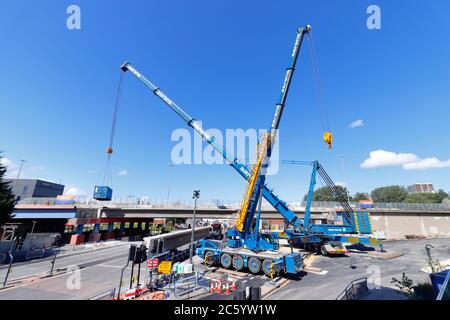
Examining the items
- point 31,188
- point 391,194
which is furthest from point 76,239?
point 391,194

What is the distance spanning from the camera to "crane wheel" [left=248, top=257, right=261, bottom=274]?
16.8 m

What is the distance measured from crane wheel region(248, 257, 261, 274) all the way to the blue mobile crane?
79 millimetres

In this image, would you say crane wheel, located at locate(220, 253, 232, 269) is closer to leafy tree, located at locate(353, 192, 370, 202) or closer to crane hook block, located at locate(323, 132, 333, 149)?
crane hook block, located at locate(323, 132, 333, 149)

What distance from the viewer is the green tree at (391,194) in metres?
112

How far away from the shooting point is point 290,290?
13625 mm

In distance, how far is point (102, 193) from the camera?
25531 mm

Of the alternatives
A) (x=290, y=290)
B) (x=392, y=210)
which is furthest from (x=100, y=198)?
(x=392, y=210)

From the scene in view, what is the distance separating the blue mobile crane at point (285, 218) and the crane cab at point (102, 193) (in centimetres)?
1259

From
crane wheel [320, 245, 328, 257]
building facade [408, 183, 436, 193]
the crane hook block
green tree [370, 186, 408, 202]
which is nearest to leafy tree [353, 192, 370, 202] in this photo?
green tree [370, 186, 408, 202]

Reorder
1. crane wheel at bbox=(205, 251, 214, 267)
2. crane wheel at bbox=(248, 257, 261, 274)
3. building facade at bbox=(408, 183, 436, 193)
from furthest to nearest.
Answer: building facade at bbox=(408, 183, 436, 193), crane wheel at bbox=(205, 251, 214, 267), crane wheel at bbox=(248, 257, 261, 274)

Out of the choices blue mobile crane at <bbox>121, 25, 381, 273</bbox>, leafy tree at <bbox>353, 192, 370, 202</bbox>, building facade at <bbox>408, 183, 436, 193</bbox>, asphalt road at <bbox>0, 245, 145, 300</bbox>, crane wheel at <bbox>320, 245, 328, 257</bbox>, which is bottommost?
A: asphalt road at <bbox>0, 245, 145, 300</bbox>

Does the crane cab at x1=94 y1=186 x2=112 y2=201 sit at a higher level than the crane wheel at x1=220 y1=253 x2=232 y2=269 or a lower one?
higher
